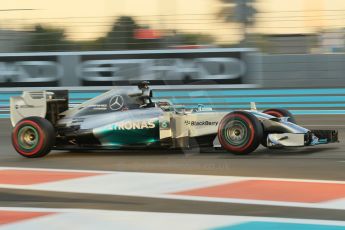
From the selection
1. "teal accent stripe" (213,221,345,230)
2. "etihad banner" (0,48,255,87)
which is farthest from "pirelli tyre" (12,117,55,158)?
"etihad banner" (0,48,255,87)

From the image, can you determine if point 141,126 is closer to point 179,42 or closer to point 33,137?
point 33,137

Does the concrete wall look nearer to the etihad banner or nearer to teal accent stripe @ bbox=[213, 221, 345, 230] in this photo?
the etihad banner

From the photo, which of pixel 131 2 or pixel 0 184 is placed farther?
pixel 131 2

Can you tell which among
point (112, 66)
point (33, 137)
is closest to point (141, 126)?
point (33, 137)

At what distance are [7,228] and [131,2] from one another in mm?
12515

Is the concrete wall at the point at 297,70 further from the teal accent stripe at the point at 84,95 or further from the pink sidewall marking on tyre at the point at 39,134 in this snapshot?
the pink sidewall marking on tyre at the point at 39,134

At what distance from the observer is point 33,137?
831cm

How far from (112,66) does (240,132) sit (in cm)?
900

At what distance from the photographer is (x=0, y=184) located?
6.32 meters

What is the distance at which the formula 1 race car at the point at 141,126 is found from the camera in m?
7.56

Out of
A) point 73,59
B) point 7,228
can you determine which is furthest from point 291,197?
point 73,59

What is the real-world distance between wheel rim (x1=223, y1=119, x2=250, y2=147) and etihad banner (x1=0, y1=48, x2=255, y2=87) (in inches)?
277

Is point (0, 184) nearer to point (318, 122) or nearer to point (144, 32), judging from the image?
point (318, 122)

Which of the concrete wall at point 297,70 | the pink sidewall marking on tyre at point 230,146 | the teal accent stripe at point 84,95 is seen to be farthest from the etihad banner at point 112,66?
the pink sidewall marking on tyre at point 230,146
